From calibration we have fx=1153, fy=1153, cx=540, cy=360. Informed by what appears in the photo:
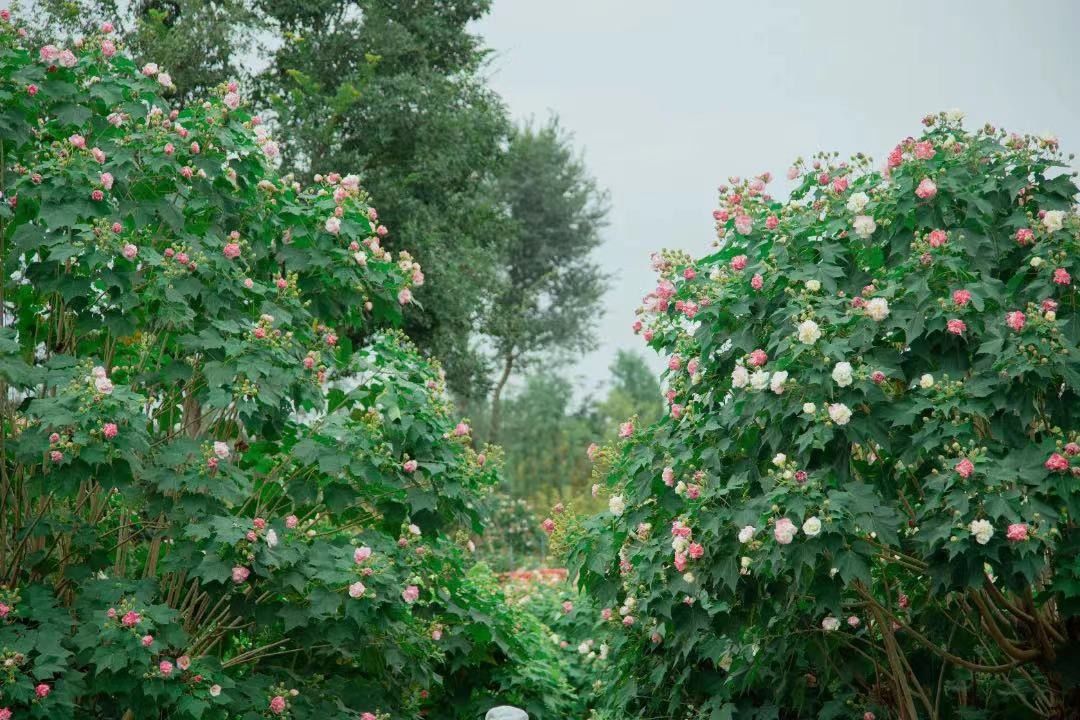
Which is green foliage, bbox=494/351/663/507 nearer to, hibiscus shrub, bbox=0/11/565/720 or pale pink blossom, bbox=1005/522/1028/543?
hibiscus shrub, bbox=0/11/565/720

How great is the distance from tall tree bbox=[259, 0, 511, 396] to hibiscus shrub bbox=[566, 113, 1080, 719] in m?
8.84

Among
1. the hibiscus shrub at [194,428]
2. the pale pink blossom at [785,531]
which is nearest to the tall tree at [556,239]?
the hibiscus shrub at [194,428]

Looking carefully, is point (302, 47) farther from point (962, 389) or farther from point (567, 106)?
point (567, 106)

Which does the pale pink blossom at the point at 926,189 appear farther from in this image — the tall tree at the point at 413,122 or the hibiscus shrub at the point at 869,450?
the tall tree at the point at 413,122

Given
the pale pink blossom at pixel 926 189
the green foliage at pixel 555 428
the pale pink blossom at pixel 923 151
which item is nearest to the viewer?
the pale pink blossom at pixel 926 189

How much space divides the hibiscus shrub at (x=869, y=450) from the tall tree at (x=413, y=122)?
8.84 metres

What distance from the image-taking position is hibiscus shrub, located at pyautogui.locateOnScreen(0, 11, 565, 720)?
4438 mm

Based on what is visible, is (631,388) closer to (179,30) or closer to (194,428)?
(179,30)

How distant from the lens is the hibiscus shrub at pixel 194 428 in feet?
14.6

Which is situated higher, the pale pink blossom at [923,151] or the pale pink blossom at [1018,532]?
the pale pink blossom at [923,151]

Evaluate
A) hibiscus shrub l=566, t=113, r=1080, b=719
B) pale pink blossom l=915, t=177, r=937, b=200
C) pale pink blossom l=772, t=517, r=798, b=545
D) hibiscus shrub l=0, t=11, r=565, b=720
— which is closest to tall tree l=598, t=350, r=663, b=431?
hibiscus shrub l=0, t=11, r=565, b=720

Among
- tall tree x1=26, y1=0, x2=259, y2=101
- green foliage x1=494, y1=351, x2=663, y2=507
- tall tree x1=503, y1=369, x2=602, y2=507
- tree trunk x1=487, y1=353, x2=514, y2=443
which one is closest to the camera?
tall tree x1=26, y1=0, x2=259, y2=101

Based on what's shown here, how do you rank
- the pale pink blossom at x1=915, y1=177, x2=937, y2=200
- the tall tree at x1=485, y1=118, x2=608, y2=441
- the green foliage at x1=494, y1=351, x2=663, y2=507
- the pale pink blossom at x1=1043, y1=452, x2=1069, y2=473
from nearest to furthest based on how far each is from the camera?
the pale pink blossom at x1=1043, y1=452, x2=1069, y2=473 < the pale pink blossom at x1=915, y1=177, x2=937, y2=200 < the green foliage at x1=494, y1=351, x2=663, y2=507 < the tall tree at x1=485, y1=118, x2=608, y2=441

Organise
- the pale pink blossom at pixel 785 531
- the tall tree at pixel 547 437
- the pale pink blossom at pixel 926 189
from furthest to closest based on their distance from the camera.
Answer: the tall tree at pixel 547 437, the pale pink blossom at pixel 926 189, the pale pink blossom at pixel 785 531
